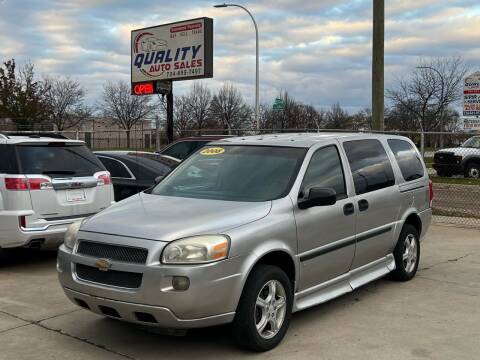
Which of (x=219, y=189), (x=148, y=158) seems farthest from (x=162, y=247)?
(x=148, y=158)

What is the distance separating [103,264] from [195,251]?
74cm

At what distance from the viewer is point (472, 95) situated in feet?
50.8

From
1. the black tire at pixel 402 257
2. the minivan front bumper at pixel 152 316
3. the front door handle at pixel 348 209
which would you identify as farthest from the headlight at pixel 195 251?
the black tire at pixel 402 257

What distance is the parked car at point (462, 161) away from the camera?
19.8m

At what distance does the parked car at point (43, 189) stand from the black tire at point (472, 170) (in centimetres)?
1615

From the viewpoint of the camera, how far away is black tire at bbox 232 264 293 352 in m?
4.31

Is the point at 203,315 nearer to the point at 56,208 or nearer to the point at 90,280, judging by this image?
the point at 90,280

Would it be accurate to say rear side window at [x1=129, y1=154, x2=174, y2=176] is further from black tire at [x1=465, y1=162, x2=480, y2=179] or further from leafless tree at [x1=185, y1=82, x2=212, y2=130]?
leafless tree at [x1=185, y1=82, x2=212, y2=130]

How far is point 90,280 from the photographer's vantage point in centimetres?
444

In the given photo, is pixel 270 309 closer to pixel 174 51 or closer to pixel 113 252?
pixel 113 252

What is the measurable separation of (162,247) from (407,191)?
3584 millimetres

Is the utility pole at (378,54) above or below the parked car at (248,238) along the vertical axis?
above

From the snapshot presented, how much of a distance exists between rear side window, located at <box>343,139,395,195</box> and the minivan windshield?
0.76 meters

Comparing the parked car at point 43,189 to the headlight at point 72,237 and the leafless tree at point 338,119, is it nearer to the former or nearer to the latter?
the headlight at point 72,237
